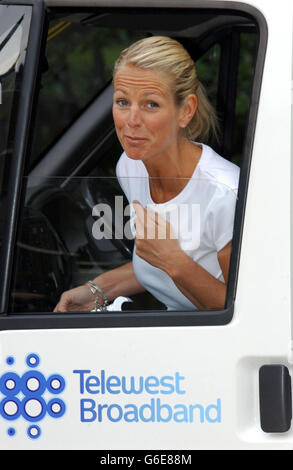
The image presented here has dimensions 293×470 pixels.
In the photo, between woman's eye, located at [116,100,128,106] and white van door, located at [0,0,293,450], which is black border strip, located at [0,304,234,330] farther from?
woman's eye, located at [116,100,128,106]

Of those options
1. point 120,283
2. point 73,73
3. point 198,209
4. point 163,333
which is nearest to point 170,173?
point 198,209

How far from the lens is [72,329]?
2072mm

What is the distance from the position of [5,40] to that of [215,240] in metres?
0.82

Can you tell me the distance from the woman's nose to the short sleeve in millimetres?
314

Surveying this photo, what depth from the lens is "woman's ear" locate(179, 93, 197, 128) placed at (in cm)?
225

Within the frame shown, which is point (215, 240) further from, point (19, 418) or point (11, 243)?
point (19, 418)

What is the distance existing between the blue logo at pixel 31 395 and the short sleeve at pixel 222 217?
0.58 meters

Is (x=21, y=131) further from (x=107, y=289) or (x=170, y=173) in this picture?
(x=107, y=289)

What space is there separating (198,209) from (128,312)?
357mm

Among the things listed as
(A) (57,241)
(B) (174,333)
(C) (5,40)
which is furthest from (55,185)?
(B) (174,333)

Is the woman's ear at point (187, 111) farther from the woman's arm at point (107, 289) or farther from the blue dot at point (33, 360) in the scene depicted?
the blue dot at point (33, 360)

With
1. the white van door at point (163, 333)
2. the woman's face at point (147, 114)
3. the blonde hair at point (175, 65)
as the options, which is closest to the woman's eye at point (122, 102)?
the woman's face at point (147, 114)

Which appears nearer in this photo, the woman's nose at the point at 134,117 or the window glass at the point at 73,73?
the woman's nose at the point at 134,117
